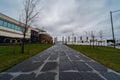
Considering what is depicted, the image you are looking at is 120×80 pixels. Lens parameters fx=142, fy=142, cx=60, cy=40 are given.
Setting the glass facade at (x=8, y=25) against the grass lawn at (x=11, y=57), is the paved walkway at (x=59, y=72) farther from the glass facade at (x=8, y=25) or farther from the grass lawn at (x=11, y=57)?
the glass facade at (x=8, y=25)

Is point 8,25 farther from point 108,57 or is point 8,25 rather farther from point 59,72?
point 59,72

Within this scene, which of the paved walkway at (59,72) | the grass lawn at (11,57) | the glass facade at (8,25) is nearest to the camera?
the paved walkway at (59,72)

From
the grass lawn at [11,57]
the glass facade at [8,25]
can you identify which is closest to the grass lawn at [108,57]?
the grass lawn at [11,57]

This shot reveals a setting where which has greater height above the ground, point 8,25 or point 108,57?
point 8,25

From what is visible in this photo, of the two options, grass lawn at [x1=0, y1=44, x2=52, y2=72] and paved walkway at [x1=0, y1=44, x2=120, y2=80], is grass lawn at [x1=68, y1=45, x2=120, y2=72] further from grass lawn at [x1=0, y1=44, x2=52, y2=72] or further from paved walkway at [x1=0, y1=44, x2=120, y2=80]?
grass lawn at [x1=0, y1=44, x2=52, y2=72]

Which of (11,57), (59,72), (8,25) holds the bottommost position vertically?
(59,72)

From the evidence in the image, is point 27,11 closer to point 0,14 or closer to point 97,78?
point 97,78

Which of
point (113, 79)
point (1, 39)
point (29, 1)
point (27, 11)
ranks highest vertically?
point (29, 1)

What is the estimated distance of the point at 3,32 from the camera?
48.9 meters

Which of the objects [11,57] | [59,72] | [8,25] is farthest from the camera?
[8,25]

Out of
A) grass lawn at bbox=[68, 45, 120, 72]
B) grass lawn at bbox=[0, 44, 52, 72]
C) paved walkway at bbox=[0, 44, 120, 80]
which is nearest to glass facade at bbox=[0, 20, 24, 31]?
grass lawn at bbox=[0, 44, 52, 72]

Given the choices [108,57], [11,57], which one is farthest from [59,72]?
[108,57]

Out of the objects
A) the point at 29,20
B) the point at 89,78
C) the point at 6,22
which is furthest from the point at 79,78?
the point at 6,22

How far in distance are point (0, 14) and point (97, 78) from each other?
4618 centimetres
